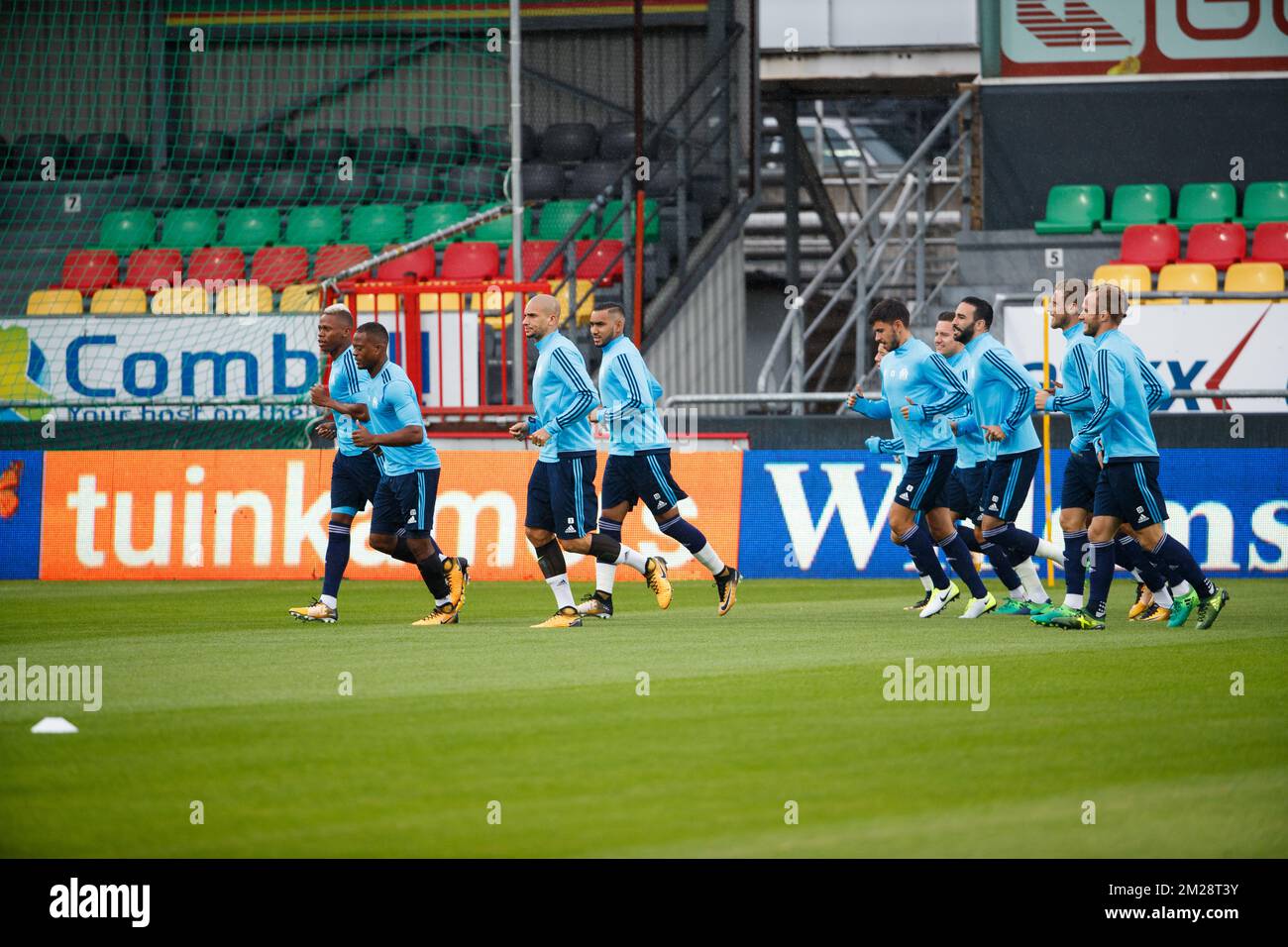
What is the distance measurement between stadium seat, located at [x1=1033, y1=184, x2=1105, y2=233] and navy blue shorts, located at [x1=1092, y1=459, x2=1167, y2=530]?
13.0m

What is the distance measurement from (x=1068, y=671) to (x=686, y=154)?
16.5 m

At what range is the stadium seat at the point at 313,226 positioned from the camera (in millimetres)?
26688

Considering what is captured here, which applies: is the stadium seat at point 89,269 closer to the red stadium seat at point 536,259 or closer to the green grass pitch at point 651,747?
the red stadium seat at point 536,259

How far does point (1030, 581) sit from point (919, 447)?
4.67 feet

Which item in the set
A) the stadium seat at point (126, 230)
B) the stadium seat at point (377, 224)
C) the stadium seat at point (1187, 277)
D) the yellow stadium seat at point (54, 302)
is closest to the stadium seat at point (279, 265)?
the stadium seat at point (377, 224)

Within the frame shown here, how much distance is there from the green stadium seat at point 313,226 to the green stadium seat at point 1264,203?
12987 mm

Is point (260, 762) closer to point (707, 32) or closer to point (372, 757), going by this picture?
point (372, 757)

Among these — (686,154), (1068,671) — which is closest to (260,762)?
(1068,671)

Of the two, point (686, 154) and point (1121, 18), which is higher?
point (1121, 18)

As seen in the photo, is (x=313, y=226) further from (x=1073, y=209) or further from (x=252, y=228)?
(x=1073, y=209)

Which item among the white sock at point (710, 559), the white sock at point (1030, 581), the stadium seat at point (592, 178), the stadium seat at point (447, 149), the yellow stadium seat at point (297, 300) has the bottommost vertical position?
the white sock at point (1030, 581)

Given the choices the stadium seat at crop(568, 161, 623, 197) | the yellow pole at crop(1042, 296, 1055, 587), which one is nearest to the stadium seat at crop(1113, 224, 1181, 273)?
the yellow pole at crop(1042, 296, 1055, 587)

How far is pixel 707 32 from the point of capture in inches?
1107
